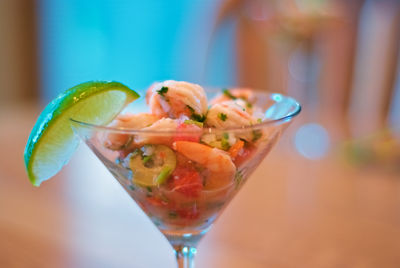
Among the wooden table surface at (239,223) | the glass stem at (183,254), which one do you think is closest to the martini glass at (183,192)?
the glass stem at (183,254)

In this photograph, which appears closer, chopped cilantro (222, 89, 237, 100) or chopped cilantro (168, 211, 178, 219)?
chopped cilantro (168, 211, 178, 219)

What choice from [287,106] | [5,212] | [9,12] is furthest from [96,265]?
[9,12]

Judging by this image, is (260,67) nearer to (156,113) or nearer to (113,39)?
(113,39)

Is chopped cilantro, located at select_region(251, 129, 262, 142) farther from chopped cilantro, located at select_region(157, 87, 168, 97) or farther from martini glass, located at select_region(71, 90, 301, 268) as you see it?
chopped cilantro, located at select_region(157, 87, 168, 97)

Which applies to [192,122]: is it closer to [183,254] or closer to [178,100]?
[178,100]

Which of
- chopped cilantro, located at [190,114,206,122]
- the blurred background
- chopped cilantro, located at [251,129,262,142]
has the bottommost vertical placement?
the blurred background

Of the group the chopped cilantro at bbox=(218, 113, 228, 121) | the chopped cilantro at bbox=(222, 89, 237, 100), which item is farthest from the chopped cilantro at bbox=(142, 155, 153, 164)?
the chopped cilantro at bbox=(222, 89, 237, 100)

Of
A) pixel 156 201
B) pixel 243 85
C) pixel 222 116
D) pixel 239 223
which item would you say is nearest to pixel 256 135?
pixel 222 116
